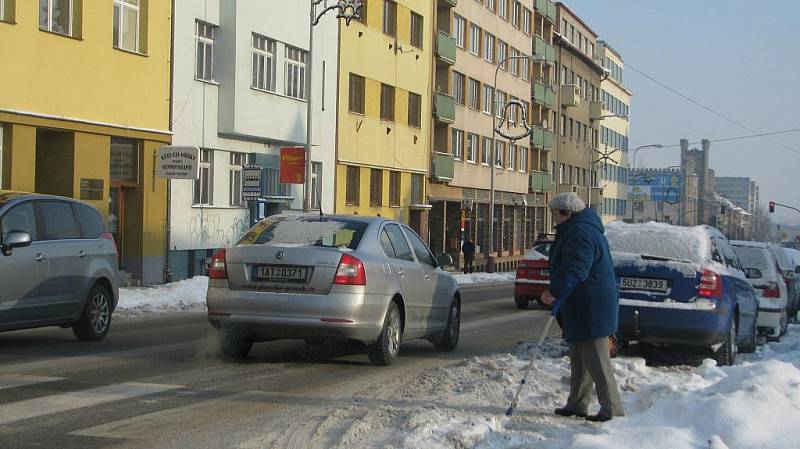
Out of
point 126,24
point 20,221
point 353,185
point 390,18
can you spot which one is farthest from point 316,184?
point 20,221

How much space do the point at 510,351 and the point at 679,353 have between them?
246 cm

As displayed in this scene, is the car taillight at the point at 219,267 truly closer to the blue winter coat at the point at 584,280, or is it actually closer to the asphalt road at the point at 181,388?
the asphalt road at the point at 181,388

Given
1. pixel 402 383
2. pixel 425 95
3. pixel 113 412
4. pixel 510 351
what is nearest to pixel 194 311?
pixel 510 351

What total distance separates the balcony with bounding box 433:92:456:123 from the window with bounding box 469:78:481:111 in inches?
193

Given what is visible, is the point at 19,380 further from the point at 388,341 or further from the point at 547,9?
the point at 547,9

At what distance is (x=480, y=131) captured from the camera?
59.7 metres

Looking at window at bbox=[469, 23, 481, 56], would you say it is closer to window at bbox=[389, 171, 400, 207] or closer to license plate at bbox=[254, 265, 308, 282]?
window at bbox=[389, 171, 400, 207]

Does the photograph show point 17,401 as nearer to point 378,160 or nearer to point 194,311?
point 194,311

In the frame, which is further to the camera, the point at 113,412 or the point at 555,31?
the point at 555,31

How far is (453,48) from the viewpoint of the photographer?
2088 inches

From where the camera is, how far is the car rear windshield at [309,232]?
1112 cm

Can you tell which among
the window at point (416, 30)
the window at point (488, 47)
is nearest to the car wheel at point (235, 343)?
the window at point (416, 30)

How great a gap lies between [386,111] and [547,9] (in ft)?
105

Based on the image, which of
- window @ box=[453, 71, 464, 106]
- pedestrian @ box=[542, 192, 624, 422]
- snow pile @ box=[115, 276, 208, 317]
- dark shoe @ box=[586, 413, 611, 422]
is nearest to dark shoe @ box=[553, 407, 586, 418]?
pedestrian @ box=[542, 192, 624, 422]
